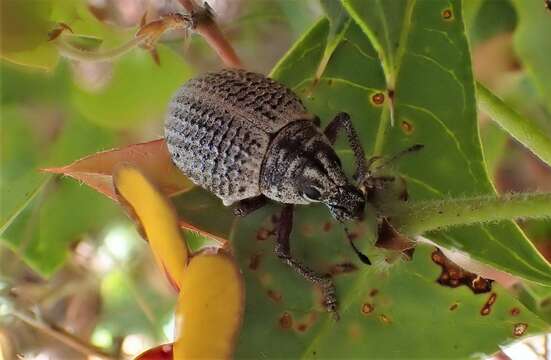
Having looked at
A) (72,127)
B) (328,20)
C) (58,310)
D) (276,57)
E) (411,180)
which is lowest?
(58,310)

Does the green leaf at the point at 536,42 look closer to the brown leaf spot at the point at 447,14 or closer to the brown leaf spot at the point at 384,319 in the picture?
the brown leaf spot at the point at 447,14

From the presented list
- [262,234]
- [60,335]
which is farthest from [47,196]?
[262,234]

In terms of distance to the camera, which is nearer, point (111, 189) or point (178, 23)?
point (111, 189)

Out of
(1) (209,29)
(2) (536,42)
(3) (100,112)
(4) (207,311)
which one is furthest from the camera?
(3) (100,112)

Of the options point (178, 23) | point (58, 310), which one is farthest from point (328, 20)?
point (58, 310)

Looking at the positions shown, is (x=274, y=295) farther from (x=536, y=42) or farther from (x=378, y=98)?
(x=536, y=42)

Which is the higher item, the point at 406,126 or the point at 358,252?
the point at 406,126

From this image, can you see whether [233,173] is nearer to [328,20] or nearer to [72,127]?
[328,20]

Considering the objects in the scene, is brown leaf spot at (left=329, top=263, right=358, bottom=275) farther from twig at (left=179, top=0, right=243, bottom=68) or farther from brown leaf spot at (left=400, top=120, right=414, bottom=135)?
twig at (left=179, top=0, right=243, bottom=68)
